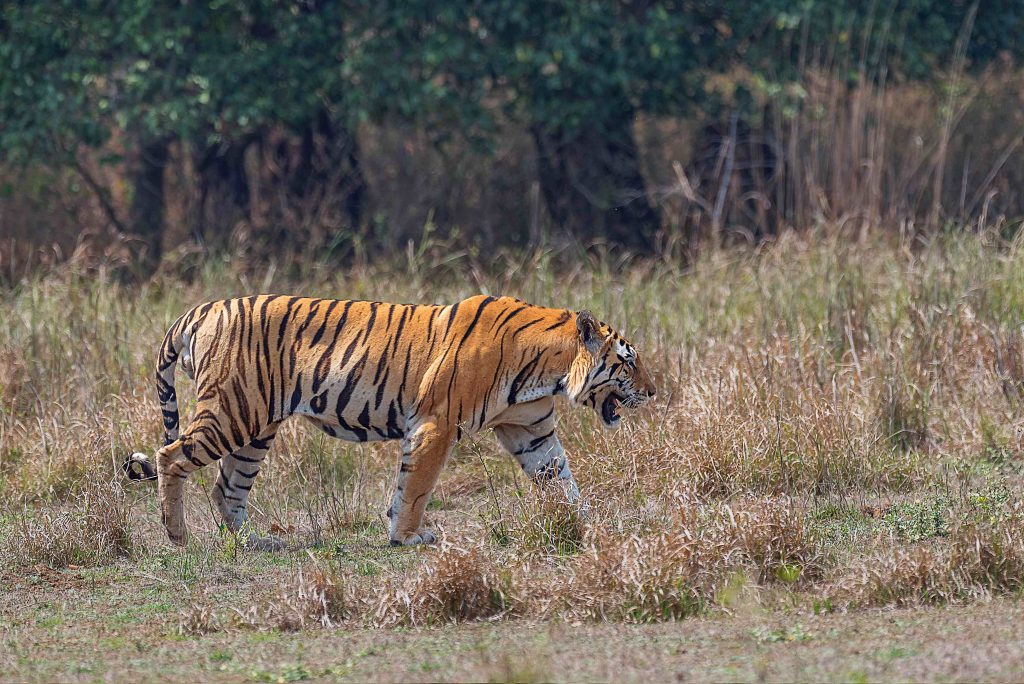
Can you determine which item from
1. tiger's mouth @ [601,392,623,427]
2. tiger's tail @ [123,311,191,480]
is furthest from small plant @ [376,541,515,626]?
tiger's tail @ [123,311,191,480]

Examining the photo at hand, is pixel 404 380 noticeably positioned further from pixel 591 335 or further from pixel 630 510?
pixel 630 510

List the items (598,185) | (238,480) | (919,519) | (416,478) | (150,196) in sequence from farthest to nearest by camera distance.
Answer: (150,196), (598,185), (238,480), (416,478), (919,519)

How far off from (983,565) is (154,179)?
1161cm

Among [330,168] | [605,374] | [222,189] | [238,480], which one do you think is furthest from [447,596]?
[222,189]

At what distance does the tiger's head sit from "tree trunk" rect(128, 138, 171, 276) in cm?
889

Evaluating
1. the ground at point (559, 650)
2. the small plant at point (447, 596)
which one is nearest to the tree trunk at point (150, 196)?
the ground at point (559, 650)

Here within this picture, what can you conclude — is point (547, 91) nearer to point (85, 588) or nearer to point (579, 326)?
point (579, 326)

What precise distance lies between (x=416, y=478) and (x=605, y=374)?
1031 mm

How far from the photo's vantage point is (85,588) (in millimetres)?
6551

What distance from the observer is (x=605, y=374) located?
272 inches

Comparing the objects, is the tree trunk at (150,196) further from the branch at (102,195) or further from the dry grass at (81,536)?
the dry grass at (81,536)

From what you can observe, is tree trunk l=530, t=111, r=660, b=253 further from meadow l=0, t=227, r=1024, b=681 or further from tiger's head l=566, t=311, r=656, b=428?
tiger's head l=566, t=311, r=656, b=428

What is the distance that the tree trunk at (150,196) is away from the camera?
49.3 ft

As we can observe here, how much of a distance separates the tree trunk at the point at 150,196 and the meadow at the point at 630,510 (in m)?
3.44
